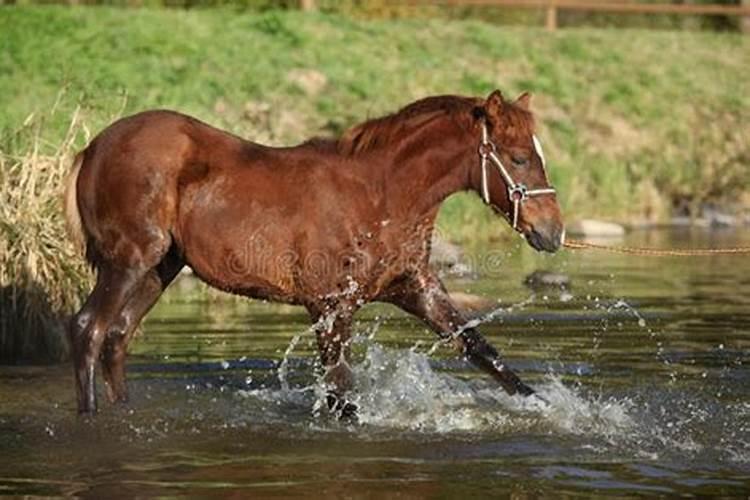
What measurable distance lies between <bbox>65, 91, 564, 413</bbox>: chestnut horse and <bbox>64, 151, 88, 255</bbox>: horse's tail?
1 centimetres

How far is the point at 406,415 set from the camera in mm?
9969

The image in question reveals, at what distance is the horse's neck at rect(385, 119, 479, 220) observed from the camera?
9922 mm

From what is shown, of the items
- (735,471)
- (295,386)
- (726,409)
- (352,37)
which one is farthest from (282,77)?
(735,471)

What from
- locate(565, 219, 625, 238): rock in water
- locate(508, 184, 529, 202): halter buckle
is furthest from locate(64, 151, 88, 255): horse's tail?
locate(565, 219, 625, 238): rock in water

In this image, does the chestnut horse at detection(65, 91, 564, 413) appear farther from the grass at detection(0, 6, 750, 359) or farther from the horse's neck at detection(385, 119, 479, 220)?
the grass at detection(0, 6, 750, 359)

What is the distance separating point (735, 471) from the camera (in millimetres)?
8352

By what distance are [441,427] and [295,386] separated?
5.65 feet

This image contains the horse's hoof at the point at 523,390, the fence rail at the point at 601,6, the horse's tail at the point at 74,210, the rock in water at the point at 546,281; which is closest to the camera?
the horse's hoof at the point at 523,390

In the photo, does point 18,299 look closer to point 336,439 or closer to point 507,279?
point 336,439

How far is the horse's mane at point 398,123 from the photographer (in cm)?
998

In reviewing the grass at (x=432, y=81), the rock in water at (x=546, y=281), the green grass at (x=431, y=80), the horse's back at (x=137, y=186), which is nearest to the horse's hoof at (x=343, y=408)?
the horse's back at (x=137, y=186)

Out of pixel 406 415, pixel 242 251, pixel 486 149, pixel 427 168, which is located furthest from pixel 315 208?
pixel 406 415

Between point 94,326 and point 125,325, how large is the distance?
38 centimetres

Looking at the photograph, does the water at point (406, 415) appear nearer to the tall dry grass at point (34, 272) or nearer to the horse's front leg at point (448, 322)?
the horse's front leg at point (448, 322)
